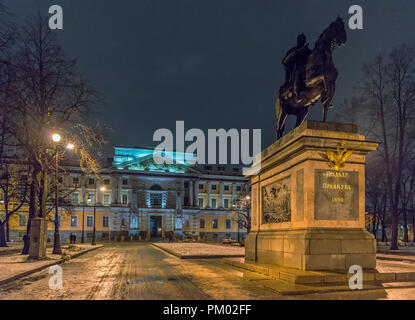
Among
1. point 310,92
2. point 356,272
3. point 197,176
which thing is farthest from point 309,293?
point 197,176

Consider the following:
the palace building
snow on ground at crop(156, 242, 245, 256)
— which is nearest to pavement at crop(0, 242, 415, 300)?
snow on ground at crop(156, 242, 245, 256)

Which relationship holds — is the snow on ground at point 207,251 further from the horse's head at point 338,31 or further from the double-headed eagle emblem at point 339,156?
the horse's head at point 338,31

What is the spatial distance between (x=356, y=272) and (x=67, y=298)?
690 centimetres

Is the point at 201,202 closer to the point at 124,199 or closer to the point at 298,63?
the point at 124,199

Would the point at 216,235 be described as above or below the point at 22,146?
below

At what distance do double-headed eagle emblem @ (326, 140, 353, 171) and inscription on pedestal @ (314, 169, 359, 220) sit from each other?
219mm

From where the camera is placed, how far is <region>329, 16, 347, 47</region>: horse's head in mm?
11250

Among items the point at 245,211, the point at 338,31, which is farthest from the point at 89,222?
the point at 338,31

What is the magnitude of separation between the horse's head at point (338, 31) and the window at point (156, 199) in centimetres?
7431

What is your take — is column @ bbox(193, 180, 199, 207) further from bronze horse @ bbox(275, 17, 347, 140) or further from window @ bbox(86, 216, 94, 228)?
bronze horse @ bbox(275, 17, 347, 140)

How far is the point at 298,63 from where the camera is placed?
12.9 metres

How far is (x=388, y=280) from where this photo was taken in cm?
968
